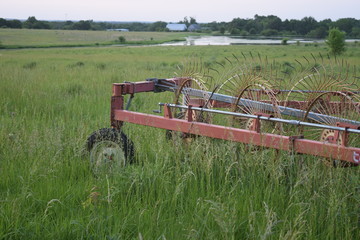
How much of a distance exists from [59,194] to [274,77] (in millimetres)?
2955

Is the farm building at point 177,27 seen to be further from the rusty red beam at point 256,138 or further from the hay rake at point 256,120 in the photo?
the rusty red beam at point 256,138

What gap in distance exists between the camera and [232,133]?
4309 millimetres

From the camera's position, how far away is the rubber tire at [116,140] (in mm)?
4848

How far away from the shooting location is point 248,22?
119750 mm

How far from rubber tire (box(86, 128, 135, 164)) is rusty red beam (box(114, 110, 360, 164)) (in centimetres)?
A: 31

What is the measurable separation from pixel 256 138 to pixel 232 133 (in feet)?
0.82

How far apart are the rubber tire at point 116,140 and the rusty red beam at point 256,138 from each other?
1.01ft

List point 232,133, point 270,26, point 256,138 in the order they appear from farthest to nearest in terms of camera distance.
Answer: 1. point 270,26
2. point 232,133
3. point 256,138

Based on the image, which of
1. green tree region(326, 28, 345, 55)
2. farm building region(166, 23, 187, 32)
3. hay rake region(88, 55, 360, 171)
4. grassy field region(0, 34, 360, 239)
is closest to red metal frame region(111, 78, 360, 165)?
hay rake region(88, 55, 360, 171)

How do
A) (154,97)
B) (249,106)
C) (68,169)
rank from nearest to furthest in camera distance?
(68,169) → (249,106) → (154,97)

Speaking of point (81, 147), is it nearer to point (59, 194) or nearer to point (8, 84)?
point (59, 194)

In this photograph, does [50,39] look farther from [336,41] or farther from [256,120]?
[256,120]

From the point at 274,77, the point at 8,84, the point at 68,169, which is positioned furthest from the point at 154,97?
the point at 68,169

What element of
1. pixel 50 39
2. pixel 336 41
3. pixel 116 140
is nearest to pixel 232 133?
pixel 116 140
